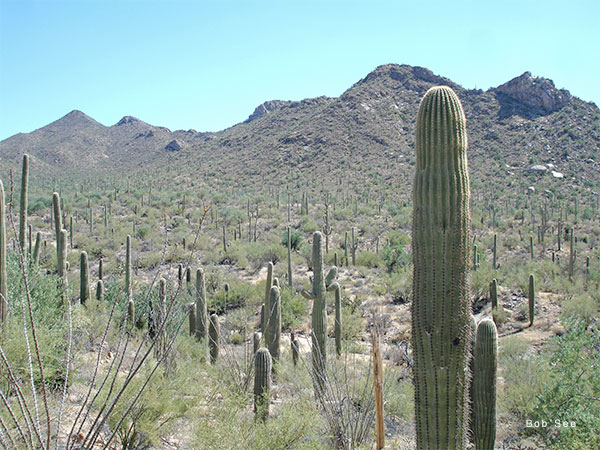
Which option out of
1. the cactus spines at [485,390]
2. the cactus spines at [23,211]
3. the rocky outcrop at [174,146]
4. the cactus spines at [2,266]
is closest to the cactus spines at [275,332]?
the cactus spines at [485,390]

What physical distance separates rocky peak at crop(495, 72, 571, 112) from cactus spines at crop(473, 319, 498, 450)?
61.8 metres

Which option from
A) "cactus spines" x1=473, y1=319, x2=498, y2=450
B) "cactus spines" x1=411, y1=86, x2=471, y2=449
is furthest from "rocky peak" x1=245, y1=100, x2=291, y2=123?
"cactus spines" x1=411, y1=86, x2=471, y2=449

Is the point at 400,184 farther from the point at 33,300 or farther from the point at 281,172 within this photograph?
the point at 33,300

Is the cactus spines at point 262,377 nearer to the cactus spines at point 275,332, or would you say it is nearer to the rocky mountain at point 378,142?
the cactus spines at point 275,332

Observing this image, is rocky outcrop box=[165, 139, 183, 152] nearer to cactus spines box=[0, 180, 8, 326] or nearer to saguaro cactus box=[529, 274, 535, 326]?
saguaro cactus box=[529, 274, 535, 326]

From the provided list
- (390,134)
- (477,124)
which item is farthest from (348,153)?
(477,124)

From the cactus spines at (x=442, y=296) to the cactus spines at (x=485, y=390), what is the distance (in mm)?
1933

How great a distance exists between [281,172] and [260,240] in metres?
24.8

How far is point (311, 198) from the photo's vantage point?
145 ft

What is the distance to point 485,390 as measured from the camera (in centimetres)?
645

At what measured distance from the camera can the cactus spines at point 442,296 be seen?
4.54m

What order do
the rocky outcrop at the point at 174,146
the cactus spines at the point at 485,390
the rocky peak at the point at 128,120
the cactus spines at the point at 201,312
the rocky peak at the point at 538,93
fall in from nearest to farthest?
the cactus spines at the point at 485,390, the cactus spines at the point at 201,312, the rocky peak at the point at 538,93, the rocky outcrop at the point at 174,146, the rocky peak at the point at 128,120

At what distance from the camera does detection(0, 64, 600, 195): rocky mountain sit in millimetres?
50062

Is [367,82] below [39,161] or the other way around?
the other way around
